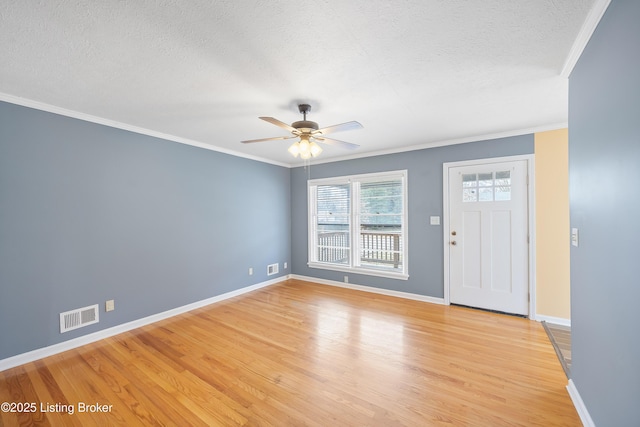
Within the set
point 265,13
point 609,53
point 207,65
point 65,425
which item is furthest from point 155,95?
point 609,53

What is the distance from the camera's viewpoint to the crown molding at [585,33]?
4.49ft

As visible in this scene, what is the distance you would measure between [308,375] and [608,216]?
90.8 inches

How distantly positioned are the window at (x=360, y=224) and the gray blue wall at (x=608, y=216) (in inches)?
102

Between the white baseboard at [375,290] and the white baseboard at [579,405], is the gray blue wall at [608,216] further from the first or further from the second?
the white baseboard at [375,290]

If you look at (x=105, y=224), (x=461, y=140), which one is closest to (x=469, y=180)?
(x=461, y=140)

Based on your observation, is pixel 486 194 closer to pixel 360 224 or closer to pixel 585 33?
pixel 360 224

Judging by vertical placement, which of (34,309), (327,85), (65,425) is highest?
(327,85)

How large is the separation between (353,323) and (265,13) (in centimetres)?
320

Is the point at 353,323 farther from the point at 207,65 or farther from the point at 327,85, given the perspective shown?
the point at 207,65

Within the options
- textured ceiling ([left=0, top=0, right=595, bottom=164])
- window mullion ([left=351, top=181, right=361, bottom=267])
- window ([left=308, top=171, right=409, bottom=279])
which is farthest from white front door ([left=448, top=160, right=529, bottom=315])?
window mullion ([left=351, top=181, right=361, bottom=267])

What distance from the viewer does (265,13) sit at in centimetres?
144

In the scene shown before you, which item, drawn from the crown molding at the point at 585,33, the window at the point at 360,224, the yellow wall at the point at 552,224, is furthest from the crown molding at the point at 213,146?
the crown molding at the point at 585,33

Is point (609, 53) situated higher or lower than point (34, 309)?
higher

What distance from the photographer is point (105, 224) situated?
299 centimetres
